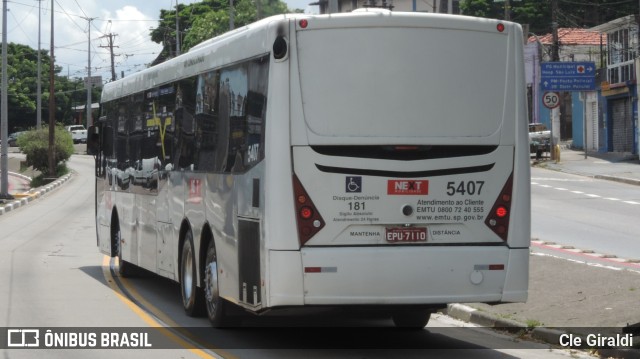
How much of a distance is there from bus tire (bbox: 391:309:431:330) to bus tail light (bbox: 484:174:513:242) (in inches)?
88.0

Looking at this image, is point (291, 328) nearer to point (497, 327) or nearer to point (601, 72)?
point (497, 327)

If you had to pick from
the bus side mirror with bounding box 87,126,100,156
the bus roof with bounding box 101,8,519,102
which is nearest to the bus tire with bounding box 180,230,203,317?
the bus roof with bounding box 101,8,519,102

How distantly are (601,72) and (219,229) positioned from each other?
166ft

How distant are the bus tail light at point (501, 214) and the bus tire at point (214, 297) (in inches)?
127

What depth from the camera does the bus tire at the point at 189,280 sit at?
13273 millimetres

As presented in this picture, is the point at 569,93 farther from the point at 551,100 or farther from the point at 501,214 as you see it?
the point at 501,214

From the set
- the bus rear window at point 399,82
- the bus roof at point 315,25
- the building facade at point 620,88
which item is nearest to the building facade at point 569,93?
the building facade at point 620,88

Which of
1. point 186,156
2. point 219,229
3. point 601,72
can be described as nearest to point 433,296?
point 219,229

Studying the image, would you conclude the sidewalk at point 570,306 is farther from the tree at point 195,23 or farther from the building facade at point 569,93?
the tree at point 195,23

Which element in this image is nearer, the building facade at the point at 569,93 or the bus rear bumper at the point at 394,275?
the bus rear bumper at the point at 394,275

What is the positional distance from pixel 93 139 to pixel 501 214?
11353mm

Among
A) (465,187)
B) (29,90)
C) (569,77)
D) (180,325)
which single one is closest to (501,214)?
(465,187)

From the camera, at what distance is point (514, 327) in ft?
40.5

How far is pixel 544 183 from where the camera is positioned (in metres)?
40.0
